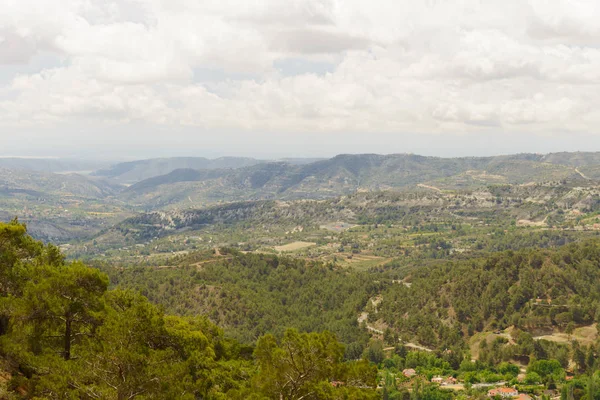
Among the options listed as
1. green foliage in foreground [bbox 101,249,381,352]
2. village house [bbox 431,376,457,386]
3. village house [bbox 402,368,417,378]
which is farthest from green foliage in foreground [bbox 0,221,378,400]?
green foliage in foreground [bbox 101,249,381,352]

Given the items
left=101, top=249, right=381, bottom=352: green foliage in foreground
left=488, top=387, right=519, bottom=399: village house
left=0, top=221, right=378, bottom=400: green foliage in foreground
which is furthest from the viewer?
left=101, top=249, right=381, bottom=352: green foliage in foreground

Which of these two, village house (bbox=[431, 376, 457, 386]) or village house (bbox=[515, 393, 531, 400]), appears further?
village house (bbox=[431, 376, 457, 386])

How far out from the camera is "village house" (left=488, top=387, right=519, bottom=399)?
69.8 meters

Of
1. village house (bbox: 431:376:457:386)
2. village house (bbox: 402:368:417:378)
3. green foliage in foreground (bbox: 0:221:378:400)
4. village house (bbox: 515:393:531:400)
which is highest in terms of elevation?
green foliage in foreground (bbox: 0:221:378:400)

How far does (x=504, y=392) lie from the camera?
70.9m

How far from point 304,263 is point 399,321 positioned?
163 ft

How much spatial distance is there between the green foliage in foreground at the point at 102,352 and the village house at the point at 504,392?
53.8 m

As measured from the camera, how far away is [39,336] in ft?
82.1

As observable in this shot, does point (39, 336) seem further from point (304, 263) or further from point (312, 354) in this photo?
point (304, 263)

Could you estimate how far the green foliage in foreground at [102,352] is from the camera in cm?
2188

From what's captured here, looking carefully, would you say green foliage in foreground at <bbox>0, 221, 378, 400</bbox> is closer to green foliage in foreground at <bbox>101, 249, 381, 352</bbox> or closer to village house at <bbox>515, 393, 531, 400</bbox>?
village house at <bbox>515, 393, 531, 400</bbox>

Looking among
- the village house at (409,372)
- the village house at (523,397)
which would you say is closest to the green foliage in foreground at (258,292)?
the village house at (409,372)

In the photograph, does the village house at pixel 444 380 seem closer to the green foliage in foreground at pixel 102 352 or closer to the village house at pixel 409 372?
the village house at pixel 409 372

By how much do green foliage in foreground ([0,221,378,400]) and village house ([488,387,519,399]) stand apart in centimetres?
5381
